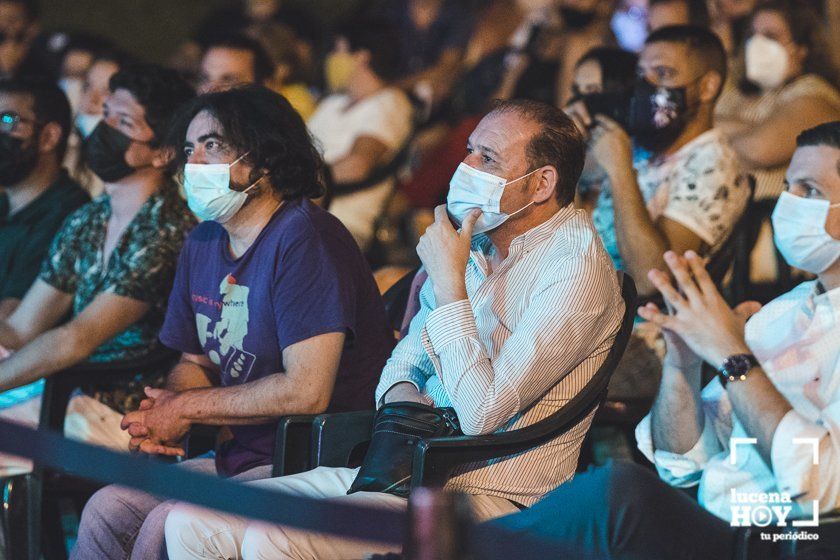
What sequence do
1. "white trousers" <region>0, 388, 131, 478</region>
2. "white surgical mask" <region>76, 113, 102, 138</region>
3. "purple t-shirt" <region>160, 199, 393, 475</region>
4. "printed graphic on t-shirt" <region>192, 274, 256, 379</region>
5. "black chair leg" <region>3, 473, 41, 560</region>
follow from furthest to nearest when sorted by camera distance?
1. "white surgical mask" <region>76, 113, 102, 138</region>
2. "white trousers" <region>0, 388, 131, 478</region>
3. "black chair leg" <region>3, 473, 41, 560</region>
4. "printed graphic on t-shirt" <region>192, 274, 256, 379</region>
5. "purple t-shirt" <region>160, 199, 393, 475</region>

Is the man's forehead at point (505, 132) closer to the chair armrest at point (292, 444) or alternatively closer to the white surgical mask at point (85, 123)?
the chair armrest at point (292, 444)

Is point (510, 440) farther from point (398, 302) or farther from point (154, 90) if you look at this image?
point (154, 90)

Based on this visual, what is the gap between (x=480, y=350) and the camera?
278 centimetres

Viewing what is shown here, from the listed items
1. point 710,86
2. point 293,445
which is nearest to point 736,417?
point 293,445

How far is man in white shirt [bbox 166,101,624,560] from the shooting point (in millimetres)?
2736

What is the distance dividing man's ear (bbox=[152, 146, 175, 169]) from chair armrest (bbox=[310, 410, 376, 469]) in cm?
109

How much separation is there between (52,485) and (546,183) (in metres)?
1.74

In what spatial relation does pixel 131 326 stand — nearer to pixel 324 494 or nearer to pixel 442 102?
pixel 324 494

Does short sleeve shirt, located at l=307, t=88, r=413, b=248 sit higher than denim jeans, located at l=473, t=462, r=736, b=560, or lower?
higher

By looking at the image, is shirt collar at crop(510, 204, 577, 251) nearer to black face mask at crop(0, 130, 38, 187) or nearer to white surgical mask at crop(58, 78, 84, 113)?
black face mask at crop(0, 130, 38, 187)

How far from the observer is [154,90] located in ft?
13.6

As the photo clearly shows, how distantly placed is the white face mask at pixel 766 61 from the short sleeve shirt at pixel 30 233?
8.87ft

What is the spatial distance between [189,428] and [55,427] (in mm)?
632

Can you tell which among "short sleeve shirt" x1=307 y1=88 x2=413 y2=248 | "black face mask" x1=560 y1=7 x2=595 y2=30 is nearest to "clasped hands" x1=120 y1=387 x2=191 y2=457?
"short sleeve shirt" x1=307 y1=88 x2=413 y2=248
